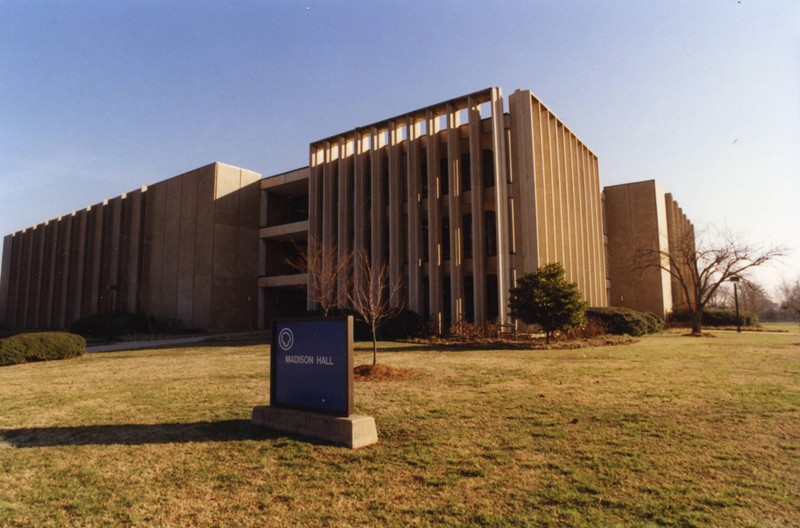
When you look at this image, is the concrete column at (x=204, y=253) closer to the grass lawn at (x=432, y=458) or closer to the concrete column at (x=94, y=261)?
the concrete column at (x=94, y=261)

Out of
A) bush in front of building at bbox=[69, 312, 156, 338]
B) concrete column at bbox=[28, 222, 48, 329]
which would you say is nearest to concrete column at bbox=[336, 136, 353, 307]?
bush in front of building at bbox=[69, 312, 156, 338]

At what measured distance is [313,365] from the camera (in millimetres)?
6309

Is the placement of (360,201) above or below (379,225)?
above

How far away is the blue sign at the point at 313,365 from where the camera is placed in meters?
5.94

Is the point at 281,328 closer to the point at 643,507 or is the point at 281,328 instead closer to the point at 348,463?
the point at 348,463

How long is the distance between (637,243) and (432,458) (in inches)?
1596

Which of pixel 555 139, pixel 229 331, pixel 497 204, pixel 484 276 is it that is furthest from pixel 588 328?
pixel 229 331

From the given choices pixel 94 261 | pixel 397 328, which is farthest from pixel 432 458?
pixel 94 261

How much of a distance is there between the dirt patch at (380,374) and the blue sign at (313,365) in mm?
3673

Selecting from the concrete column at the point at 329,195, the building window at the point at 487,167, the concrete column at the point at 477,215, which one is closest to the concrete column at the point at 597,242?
the building window at the point at 487,167

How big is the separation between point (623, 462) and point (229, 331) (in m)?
33.4

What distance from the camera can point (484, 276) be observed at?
24391mm

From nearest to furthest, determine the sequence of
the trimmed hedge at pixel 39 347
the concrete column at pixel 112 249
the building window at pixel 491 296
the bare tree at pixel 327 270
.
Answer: the trimmed hedge at pixel 39 347
the building window at pixel 491 296
the bare tree at pixel 327 270
the concrete column at pixel 112 249

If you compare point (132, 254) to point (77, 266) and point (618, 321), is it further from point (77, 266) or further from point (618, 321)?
point (618, 321)
